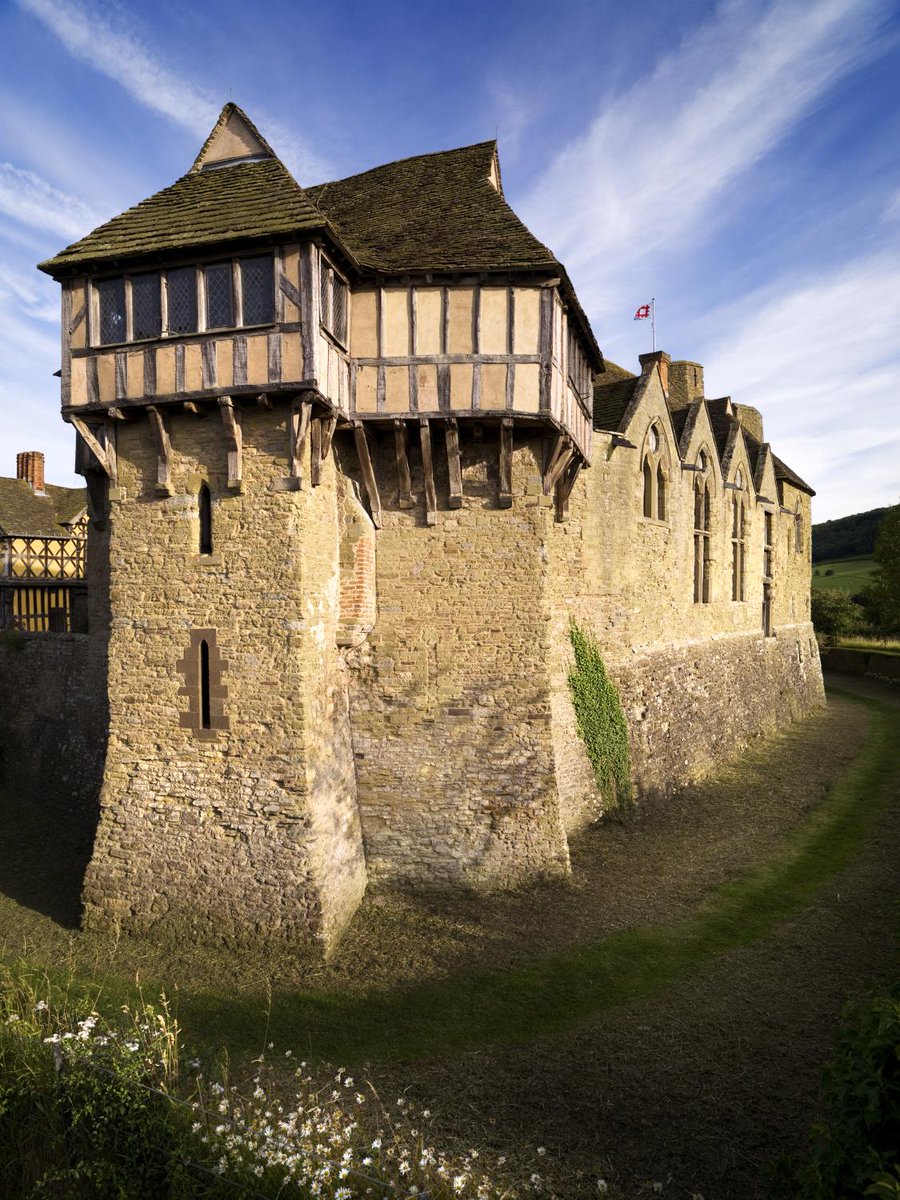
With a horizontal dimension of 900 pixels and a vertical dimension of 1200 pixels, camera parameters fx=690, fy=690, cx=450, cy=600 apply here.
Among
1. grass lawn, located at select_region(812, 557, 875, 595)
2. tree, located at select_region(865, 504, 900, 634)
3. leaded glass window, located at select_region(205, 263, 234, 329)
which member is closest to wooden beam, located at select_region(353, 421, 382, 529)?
leaded glass window, located at select_region(205, 263, 234, 329)

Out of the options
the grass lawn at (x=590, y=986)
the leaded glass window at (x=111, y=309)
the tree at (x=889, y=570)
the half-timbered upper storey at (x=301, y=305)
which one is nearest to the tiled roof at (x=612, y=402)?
the half-timbered upper storey at (x=301, y=305)

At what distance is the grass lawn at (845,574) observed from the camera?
5356 cm

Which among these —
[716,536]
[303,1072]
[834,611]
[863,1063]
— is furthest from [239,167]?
[834,611]

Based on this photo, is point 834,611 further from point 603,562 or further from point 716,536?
point 603,562

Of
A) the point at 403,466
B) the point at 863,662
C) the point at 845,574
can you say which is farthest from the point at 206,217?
the point at 845,574

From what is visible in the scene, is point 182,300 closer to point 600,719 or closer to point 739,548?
point 600,719

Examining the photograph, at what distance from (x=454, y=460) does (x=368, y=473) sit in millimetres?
1420

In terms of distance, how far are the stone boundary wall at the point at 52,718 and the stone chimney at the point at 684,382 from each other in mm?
17356

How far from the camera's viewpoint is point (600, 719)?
13.7m

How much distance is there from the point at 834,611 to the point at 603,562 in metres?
33.3

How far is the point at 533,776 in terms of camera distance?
11.0 metres

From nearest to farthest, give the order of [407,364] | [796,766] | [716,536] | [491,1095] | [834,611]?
1. [491,1095]
2. [407,364]
3. [796,766]
4. [716,536]
5. [834,611]

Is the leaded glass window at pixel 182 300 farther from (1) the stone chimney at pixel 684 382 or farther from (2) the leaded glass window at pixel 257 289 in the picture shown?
(1) the stone chimney at pixel 684 382

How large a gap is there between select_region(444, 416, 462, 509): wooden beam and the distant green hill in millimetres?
68765
